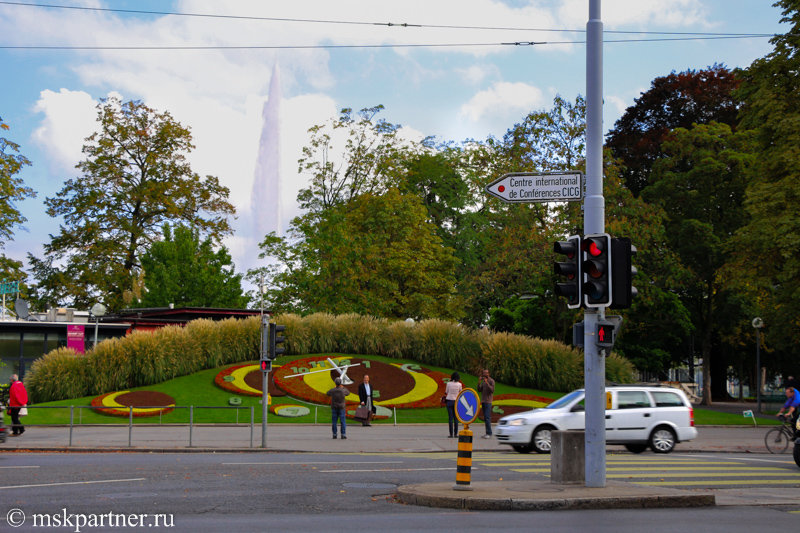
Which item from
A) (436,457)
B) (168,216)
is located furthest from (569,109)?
(436,457)

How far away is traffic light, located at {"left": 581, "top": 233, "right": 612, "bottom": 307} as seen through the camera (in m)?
12.5

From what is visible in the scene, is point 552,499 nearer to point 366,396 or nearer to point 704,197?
point 366,396

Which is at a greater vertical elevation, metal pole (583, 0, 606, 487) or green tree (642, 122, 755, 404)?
green tree (642, 122, 755, 404)

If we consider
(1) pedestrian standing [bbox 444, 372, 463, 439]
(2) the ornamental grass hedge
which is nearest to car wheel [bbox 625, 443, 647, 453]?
(1) pedestrian standing [bbox 444, 372, 463, 439]

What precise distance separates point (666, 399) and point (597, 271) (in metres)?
11.7

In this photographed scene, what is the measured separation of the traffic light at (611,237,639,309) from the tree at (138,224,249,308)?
56.2m

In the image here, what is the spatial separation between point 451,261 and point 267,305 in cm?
1308

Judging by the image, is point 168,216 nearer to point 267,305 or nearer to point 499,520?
point 267,305

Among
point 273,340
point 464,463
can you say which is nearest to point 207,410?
point 273,340

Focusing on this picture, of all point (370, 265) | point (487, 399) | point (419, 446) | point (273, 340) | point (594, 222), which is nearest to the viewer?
point (594, 222)

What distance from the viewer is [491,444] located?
24.3 m

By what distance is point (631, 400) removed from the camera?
22750 mm

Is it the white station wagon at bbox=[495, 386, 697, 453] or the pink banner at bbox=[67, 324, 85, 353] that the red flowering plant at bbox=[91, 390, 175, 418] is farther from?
the white station wagon at bbox=[495, 386, 697, 453]

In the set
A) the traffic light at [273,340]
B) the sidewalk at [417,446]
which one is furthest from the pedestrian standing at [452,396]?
the traffic light at [273,340]
